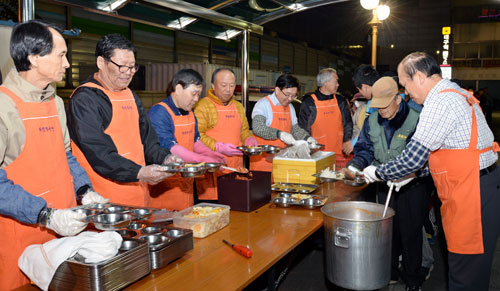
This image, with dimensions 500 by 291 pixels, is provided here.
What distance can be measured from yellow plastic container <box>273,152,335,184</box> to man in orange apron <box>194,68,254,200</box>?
410 millimetres

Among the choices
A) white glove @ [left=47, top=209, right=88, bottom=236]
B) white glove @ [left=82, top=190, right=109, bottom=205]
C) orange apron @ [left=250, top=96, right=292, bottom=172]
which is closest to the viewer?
white glove @ [left=47, top=209, right=88, bottom=236]

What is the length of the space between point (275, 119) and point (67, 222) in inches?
124

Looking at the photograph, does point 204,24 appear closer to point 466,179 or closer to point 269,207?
point 269,207

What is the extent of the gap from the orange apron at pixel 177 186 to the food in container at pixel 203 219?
1029mm

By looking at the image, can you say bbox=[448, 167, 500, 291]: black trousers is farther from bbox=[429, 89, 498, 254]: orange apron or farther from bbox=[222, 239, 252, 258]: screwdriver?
bbox=[222, 239, 252, 258]: screwdriver

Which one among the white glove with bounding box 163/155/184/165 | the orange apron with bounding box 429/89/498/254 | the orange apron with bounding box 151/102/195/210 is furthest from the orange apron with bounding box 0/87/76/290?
the orange apron with bounding box 429/89/498/254

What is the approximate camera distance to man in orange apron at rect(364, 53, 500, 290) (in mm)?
2324

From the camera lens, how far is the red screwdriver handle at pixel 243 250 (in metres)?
2.02

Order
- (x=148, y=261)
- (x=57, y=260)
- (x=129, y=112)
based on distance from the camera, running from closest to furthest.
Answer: (x=57, y=260) → (x=148, y=261) → (x=129, y=112)

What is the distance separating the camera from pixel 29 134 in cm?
189

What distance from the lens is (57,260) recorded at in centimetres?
153

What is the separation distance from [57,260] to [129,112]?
1.29 metres

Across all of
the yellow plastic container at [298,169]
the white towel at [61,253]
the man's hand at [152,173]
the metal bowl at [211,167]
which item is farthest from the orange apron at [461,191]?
the white towel at [61,253]

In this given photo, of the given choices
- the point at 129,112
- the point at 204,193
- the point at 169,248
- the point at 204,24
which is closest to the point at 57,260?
the point at 169,248
